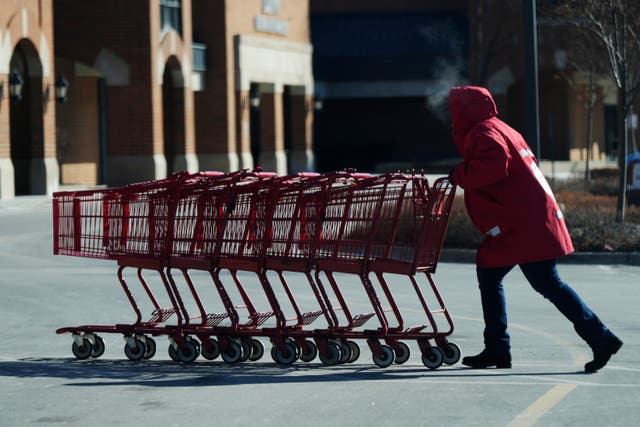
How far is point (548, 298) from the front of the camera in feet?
30.5

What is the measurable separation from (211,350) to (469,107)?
107 inches

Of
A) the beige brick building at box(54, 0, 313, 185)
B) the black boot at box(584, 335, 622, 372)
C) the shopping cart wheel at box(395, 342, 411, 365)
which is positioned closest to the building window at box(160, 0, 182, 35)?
the beige brick building at box(54, 0, 313, 185)

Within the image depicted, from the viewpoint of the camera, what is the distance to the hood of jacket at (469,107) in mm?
9336

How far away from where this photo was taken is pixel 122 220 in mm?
10508

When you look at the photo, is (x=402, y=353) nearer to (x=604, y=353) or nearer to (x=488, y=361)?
(x=488, y=361)

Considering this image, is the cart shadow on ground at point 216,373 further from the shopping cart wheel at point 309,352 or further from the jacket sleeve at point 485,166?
the jacket sleeve at point 485,166

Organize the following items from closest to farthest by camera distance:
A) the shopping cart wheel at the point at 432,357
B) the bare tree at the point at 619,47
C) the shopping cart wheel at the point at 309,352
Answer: the shopping cart wheel at the point at 432,357 < the shopping cart wheel at the point at 309,352 < the bare tree at the point at 619,47

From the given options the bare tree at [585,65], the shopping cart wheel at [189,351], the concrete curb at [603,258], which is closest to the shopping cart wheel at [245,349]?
the shopping cart wheel at [189,351]

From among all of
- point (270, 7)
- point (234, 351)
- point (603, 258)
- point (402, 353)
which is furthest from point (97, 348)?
point (270, 7)

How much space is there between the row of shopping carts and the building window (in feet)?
123

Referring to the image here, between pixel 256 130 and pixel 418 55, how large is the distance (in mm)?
8337

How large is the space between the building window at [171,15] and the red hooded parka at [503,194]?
128 ft

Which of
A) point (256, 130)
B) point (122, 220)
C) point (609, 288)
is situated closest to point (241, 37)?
point (256, 130)

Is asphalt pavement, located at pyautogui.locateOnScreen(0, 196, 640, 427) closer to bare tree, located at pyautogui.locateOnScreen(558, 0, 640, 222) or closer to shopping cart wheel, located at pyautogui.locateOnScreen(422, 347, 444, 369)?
shopping cart wheel, located at pyautogui.locateOnScreen(422, 347, 444, 369)
